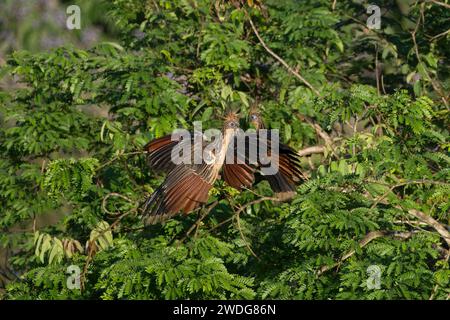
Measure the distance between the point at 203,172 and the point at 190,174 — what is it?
0.06m

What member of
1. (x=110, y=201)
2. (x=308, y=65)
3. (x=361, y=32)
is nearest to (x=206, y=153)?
(x=110, y=201)

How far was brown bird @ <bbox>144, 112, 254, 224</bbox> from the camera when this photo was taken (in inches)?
155

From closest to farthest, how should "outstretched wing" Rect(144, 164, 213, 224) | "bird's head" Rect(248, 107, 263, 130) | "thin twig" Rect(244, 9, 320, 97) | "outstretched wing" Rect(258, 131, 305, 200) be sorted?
"outstretched wing" Rect(144, 164, 213, 224), "outstretched wing" Rect(258, 131, 305, 200), "bird's head" Rect(248, 107, 263, 130), "thin twig" Rect(244, 9, 320, 97)

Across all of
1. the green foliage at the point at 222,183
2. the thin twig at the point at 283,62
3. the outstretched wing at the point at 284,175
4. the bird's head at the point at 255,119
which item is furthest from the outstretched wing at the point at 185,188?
the thin twig at the point at 283,62

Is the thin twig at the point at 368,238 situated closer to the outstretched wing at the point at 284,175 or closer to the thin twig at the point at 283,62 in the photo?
the outstretched wing at the point at 284,175

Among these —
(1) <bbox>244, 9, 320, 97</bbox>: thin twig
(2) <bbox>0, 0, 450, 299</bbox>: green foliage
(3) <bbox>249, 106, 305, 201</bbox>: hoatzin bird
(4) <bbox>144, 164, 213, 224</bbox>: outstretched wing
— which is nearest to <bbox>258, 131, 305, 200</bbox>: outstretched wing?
(3) <bbox>249, 106, 305, 201</bbox>: hoatzin bird

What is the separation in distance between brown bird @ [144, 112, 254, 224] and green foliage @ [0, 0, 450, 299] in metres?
0.24

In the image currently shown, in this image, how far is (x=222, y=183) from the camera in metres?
4.46

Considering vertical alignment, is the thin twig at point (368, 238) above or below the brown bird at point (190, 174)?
below

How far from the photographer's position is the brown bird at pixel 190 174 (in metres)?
3.95

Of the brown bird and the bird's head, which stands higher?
the bird's head

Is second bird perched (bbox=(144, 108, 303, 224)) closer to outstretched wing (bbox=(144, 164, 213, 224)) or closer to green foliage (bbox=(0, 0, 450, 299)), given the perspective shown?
outstretched wing (bbox=(144, 164, 213, 224))
